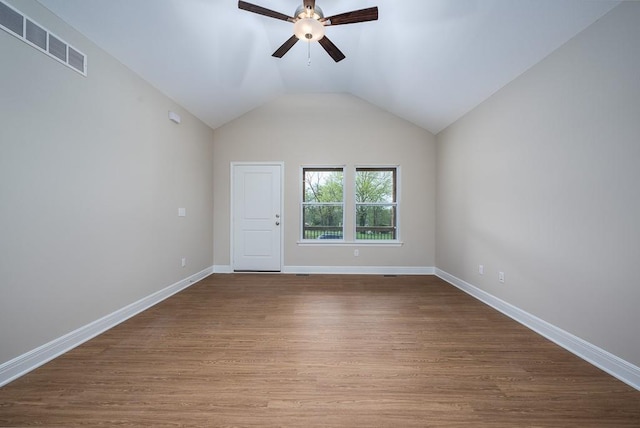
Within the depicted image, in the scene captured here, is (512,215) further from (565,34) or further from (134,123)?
(134,123)

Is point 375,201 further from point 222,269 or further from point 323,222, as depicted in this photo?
point 222,269

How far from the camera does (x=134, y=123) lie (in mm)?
2715

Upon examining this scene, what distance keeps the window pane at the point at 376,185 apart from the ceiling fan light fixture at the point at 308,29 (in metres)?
2.69

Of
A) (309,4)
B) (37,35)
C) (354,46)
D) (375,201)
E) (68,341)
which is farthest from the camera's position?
(375,201)

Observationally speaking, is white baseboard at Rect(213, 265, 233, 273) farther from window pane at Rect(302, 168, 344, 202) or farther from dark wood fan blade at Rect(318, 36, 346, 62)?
dark wood fan blade at Rect(318, 36, 346, 62)

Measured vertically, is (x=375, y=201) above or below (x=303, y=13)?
below

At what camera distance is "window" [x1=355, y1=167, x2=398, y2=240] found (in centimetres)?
472

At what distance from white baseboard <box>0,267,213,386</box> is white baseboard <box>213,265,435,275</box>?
1.84 metres

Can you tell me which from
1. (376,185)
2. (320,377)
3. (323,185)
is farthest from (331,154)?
(320,377)

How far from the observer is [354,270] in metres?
4.62

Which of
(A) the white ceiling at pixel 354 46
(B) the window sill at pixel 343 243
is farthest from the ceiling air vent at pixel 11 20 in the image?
(B) the window sill at pixel 343 243

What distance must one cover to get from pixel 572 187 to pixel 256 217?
13.9ft

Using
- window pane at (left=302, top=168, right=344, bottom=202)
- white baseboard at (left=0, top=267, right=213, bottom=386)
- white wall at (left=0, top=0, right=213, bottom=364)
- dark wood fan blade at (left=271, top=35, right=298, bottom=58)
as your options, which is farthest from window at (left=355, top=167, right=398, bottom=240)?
white baseboard at (left=0, top=267, right=213, bottom=386)

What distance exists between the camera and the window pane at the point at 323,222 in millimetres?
4758
